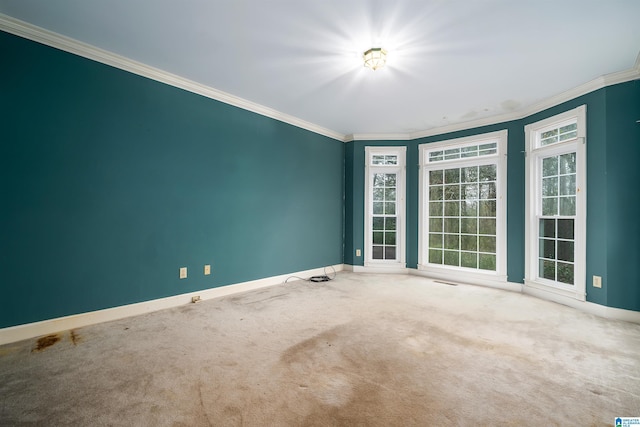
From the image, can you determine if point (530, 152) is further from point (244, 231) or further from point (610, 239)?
point (244, 231)

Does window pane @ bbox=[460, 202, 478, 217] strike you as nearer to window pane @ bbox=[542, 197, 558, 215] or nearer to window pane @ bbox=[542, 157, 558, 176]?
window pane @ bbox=[542, 197, 558, 215]

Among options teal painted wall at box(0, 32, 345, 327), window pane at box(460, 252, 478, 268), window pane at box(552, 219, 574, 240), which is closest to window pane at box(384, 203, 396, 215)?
window pane at box(460, 252, 478, 268)

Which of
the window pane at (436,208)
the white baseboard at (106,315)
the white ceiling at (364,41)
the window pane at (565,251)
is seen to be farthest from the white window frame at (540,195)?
the white baseboard at (106,315)

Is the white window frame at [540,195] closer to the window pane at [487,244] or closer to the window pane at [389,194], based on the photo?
Answer: the window pane at [487,244]

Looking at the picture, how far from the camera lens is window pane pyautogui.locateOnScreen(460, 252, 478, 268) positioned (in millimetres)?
4762

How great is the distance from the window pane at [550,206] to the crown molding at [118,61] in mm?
4131

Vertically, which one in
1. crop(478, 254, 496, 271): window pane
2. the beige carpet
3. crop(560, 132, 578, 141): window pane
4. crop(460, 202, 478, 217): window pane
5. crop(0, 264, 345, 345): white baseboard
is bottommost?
the beige carpet

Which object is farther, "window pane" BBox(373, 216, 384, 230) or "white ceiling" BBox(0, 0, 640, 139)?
"window pane" BBox(373, 216, 384, 230)

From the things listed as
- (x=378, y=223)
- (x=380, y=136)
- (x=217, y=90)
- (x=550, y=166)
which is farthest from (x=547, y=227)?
(x=217, y=90)

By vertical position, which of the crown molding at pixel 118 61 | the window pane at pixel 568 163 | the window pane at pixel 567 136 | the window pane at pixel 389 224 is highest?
the crown molding at pixel 118 61

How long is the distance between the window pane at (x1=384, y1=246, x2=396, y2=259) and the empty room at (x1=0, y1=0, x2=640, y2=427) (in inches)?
37.2

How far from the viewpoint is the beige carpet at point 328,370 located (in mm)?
1561

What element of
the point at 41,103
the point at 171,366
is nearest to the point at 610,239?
the point at 171,366

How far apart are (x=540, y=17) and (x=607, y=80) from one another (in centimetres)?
175
